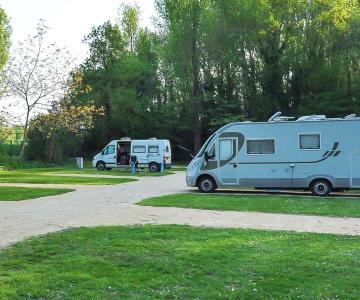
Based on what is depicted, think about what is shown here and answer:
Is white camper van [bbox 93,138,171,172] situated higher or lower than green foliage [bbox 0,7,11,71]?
lower

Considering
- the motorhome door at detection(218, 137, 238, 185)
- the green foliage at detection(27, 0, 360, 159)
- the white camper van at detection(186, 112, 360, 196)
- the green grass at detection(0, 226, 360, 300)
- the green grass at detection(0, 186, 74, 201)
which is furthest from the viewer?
the green foliage at detection(27, 0, 360, 159)

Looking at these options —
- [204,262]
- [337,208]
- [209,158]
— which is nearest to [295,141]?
[209,158]

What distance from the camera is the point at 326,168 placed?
17906 millimetres

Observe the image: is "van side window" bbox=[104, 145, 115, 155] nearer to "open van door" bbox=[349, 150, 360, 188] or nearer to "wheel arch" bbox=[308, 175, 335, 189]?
"wheel arch" bbox=[308, 175, 335, 189]

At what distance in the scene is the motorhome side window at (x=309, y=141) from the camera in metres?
18.1

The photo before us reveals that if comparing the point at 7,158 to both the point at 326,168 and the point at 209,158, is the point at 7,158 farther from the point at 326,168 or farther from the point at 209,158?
the point at 326,168

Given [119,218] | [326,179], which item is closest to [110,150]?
[326,179]

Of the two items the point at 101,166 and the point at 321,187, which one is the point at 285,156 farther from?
the point at 101,166

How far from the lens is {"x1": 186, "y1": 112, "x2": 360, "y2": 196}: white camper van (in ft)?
58.1

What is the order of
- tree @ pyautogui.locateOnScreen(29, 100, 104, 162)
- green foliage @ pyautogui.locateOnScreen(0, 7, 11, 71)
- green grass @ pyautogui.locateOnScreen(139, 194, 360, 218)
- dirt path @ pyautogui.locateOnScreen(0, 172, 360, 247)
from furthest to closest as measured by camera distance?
tree @ pyautogui.locateOnScreen(29, 100, 104, 162) → green foliage @ pyautogui.locateOnScreen(0, 7, 11, 71) → green grass @ pyautogui.locateOnScreen(139, 194, 360, 218) → dirt path @ pyautogui.locateOnScreen(0, 172, 360, 247)

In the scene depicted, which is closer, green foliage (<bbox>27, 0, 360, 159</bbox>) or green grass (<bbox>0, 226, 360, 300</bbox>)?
green grass (<bbox>0, 226, 360, 300</bbox>)

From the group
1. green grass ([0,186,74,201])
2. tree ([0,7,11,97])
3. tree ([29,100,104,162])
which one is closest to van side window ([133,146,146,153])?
tree ([29,100,104,162])

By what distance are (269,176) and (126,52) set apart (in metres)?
43.3

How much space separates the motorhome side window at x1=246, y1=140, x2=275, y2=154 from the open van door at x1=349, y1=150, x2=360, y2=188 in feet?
9.02
